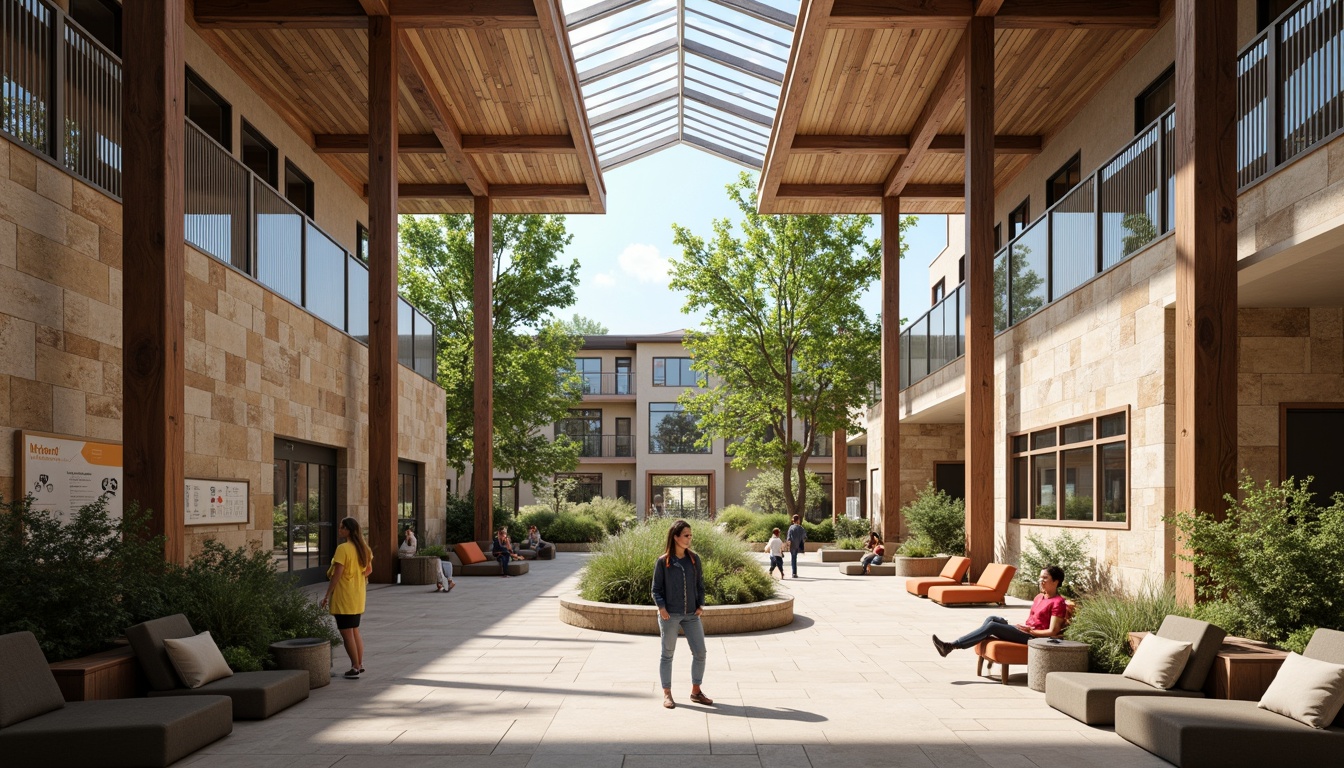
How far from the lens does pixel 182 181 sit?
9.73m

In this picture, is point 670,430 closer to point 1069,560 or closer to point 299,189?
point 299,189

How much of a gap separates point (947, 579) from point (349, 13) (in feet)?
41.6

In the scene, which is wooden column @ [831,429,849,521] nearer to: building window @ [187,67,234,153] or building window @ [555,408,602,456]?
building window @ [555,408,602,456]

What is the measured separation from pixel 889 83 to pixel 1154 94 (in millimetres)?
4391

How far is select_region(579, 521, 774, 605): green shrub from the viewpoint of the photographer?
12492mm

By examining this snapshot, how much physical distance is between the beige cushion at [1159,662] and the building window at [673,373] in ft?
132

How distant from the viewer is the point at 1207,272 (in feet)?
29.8

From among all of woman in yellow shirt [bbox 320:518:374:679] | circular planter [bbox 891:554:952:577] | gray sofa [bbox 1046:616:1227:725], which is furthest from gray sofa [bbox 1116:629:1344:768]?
circular planter [bbox 891:554:952:577]

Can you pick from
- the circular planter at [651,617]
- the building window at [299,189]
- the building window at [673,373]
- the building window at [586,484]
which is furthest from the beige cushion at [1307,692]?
the building window at [586,484]

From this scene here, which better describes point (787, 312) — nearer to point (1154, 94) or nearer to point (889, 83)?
point (889, 83)

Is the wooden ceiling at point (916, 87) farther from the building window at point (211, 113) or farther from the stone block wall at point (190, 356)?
the building window at point (211, 113)

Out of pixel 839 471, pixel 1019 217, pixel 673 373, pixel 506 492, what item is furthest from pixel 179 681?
pixel 673 373

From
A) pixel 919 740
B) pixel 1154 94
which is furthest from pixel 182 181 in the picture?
pixel 1154 94

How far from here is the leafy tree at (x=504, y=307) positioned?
1229 inches
